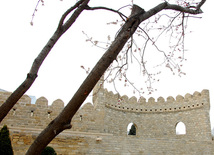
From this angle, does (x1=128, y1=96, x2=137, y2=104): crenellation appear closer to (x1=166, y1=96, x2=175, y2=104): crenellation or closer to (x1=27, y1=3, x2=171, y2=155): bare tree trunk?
(x1=166, y1=96, x2=175, y2=104): crenellation

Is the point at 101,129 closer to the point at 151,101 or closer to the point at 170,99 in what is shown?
the point at 151,101

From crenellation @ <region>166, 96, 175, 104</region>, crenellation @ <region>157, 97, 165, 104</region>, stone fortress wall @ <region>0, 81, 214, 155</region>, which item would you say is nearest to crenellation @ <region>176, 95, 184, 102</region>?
crenellation @ <region>166, 96, 175, 104</region>

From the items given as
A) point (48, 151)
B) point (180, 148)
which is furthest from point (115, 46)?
point (180, 148)

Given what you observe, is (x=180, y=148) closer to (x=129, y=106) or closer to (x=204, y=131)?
(x=204, y=131)

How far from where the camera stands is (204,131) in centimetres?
1491

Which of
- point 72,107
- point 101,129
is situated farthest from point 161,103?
point 72,107

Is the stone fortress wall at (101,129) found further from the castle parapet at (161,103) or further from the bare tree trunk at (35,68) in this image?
the bare tree trunk at (35,68)

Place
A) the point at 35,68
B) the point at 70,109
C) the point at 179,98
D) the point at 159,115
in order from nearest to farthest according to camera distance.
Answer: the point at 70,109
the point at 35,68
the point at 179,98
the point at 159,115

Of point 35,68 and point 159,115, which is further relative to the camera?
point 159,115

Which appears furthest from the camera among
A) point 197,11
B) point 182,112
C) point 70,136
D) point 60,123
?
point 182,112

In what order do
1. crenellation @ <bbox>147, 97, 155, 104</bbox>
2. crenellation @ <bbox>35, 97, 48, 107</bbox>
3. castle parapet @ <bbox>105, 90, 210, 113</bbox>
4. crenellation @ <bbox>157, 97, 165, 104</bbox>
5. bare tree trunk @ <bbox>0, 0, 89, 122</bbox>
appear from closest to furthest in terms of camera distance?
bare tree trunk @ <bbox>0, 0, 89, 122</bbox>
crenellation @ <bbox>35, 97, 48, 107</bbox>
castle parapet @ <bbox>105, 90, 210, 113</bbox>
crenellation @ <bbox>157, 97, 165, 104</bbox>
crenellation @ <bbox>147, 97, 155, 104</bbox>

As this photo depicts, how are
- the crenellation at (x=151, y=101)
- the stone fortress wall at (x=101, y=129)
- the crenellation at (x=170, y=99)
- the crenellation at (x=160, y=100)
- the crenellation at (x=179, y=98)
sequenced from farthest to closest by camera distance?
the crenellation at (x=151, y=101) → the crenellation at (x=160, y=100) → the crenellation at (x=170, y=99) → the crenellation at (x=179, y=98) → the stone fortress wall at (x=101, y=129)

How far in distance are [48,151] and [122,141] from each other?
3.44 m

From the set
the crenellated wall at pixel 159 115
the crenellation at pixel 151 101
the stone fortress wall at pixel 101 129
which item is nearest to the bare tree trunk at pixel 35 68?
the stone fortress wall at pixel 101 129
